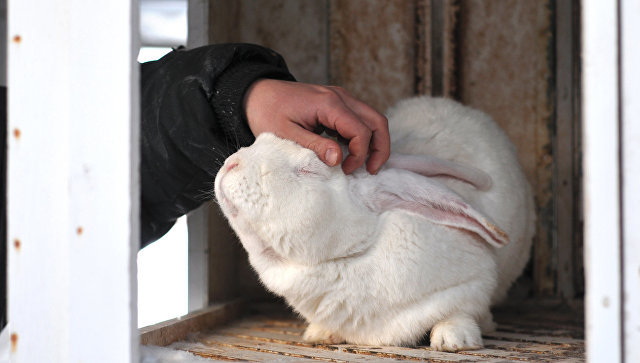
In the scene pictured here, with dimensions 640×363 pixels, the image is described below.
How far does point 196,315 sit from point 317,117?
3.34 ft

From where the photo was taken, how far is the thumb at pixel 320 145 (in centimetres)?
211

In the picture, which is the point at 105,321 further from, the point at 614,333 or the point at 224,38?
the point at 224,38

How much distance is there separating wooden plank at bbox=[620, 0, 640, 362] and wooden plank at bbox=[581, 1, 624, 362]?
15mm

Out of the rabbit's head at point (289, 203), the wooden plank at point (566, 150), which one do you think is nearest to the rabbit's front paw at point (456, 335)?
the rabbit's head at point (289, 203)

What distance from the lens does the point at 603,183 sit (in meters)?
1.45

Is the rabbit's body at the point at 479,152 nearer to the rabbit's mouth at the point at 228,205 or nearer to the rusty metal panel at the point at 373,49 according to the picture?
the rusty metal panel at the point at 373,49

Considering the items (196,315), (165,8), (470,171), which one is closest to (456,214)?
(470,171)

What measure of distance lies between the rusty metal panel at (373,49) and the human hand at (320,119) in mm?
1513

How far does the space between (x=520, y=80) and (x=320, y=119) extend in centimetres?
192

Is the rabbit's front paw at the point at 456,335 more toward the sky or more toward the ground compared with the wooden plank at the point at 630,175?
more toward the ground

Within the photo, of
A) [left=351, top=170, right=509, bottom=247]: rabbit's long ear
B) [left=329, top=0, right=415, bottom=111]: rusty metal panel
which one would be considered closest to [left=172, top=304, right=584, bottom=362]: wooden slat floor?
[left=351, top=170, right=509, bottom=247]: rabbit's long ear

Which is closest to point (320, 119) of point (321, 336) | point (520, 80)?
point (321, 336)

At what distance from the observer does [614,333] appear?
143cm

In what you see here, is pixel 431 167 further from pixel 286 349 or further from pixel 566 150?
pixel 566 150
